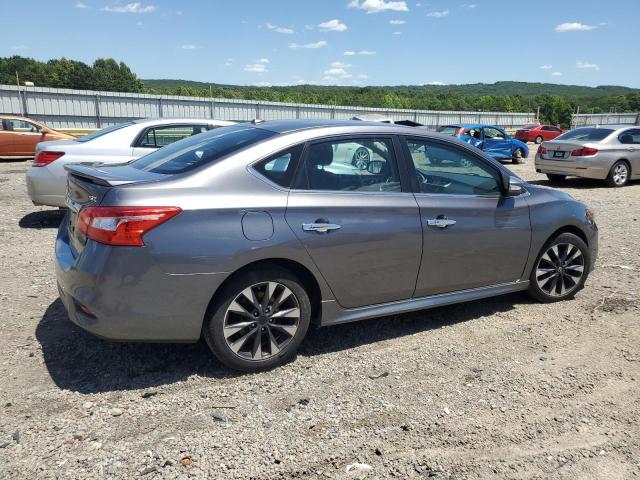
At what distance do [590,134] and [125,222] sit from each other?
13.7 metres

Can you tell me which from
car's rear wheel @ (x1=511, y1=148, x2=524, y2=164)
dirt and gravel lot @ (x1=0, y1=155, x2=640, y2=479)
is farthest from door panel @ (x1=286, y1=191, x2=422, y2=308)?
car's rear wheel @ (x1=511, y1=148, x2=524, y2=164)

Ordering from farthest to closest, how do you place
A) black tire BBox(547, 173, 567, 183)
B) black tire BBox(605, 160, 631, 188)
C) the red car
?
the red car < black tire BBox(547, 173, 567, 183) < black tire BBox(605, 160, 631, 188)

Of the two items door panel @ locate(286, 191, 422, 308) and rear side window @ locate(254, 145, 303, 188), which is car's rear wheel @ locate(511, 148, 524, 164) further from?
rear side window @ locate(254, 145, 303, 188)

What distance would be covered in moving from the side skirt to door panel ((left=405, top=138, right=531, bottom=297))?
55 millimetres

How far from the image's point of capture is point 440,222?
162 inches

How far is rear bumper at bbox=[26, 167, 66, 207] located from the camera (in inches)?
291

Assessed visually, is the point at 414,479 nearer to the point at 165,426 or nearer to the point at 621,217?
the point at 165,426

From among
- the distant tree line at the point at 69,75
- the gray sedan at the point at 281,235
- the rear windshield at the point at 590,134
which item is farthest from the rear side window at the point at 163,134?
the distant tree line at the point at 69,75

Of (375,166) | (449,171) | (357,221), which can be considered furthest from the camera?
(449,171)

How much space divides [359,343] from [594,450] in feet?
5.83

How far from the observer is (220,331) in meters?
3.43

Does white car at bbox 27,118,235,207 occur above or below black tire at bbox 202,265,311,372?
above

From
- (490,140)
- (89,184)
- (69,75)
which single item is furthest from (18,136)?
(69,75)

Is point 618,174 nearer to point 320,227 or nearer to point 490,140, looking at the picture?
point 490,140
